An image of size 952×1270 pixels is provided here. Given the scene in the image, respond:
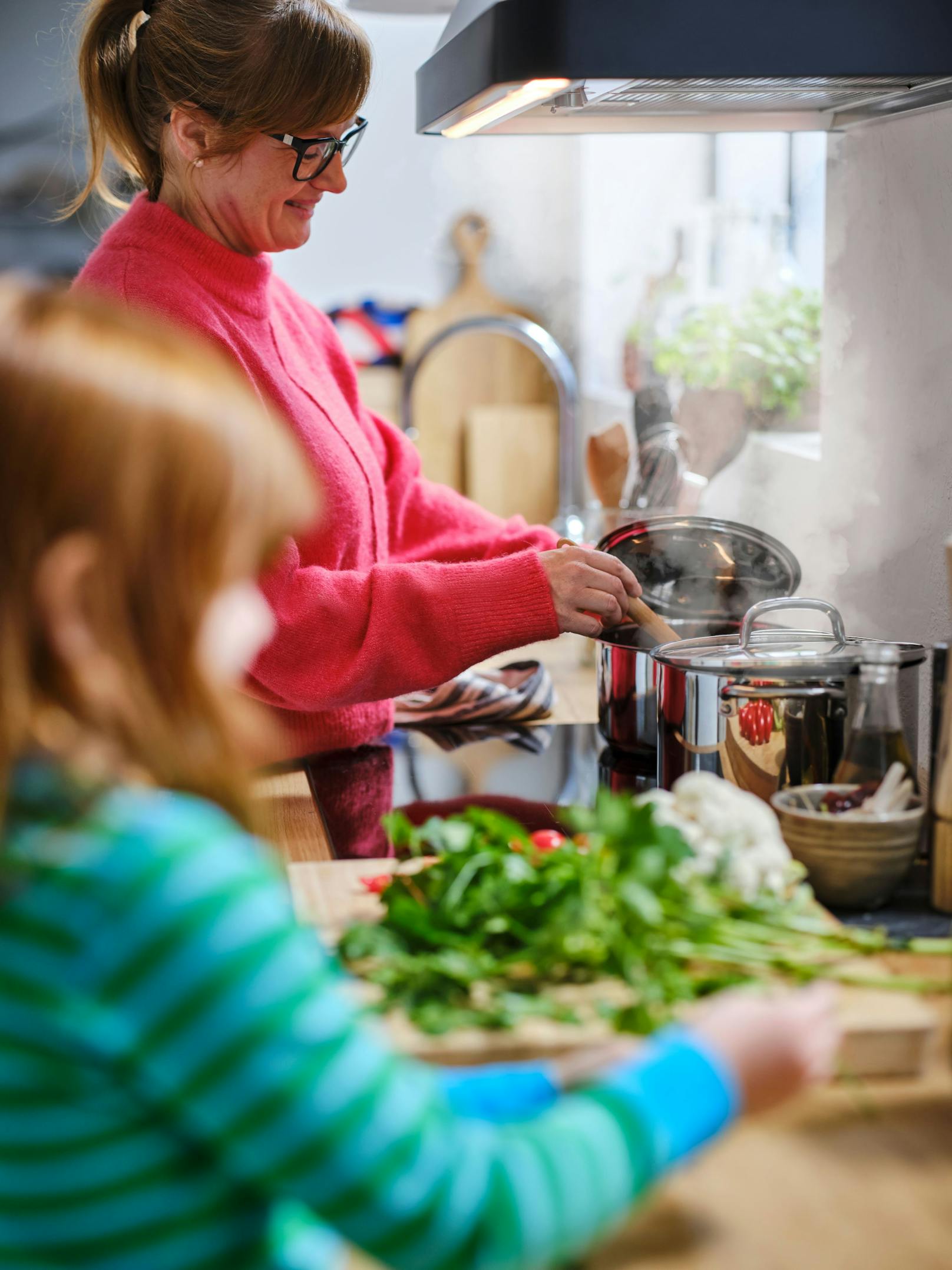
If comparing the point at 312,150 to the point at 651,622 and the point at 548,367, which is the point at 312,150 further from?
the point at 548,367

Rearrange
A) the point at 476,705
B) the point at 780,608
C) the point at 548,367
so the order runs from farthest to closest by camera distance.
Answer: the point at 548,367 < the point at 476,705 < the point at 780,608

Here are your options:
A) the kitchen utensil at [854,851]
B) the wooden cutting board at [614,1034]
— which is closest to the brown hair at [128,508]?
the wooden cutting board at [614,1034]

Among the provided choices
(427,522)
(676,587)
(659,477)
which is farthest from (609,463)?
(676,587)

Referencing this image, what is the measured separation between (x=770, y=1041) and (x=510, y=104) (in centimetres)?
87

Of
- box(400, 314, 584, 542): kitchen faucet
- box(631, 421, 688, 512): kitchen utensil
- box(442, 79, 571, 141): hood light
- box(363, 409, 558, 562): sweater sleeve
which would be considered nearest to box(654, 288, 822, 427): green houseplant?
box(631, 421, 688, 512): kitchen utensil

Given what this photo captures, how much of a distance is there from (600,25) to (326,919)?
663 mm

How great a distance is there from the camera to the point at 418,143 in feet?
10.4

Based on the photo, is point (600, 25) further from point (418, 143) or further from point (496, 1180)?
point (418, 143)

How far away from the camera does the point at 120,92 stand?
4.52 ft

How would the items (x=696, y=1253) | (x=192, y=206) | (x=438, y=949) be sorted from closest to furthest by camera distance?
(x=696, y=1253) → (x=438, y=949) → (x=192, y=206)

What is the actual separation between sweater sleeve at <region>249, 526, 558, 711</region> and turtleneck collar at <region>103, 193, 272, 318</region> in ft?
0.91

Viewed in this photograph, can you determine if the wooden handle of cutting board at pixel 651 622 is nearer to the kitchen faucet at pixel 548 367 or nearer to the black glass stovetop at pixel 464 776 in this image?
the black glass stovetop at pixel 464 776

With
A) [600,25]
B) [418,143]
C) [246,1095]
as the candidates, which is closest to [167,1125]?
[246,1095]

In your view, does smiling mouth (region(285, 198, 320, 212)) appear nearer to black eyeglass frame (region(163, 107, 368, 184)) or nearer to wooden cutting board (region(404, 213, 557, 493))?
black eyeglass frame (region(163, 107, 368, 184))
